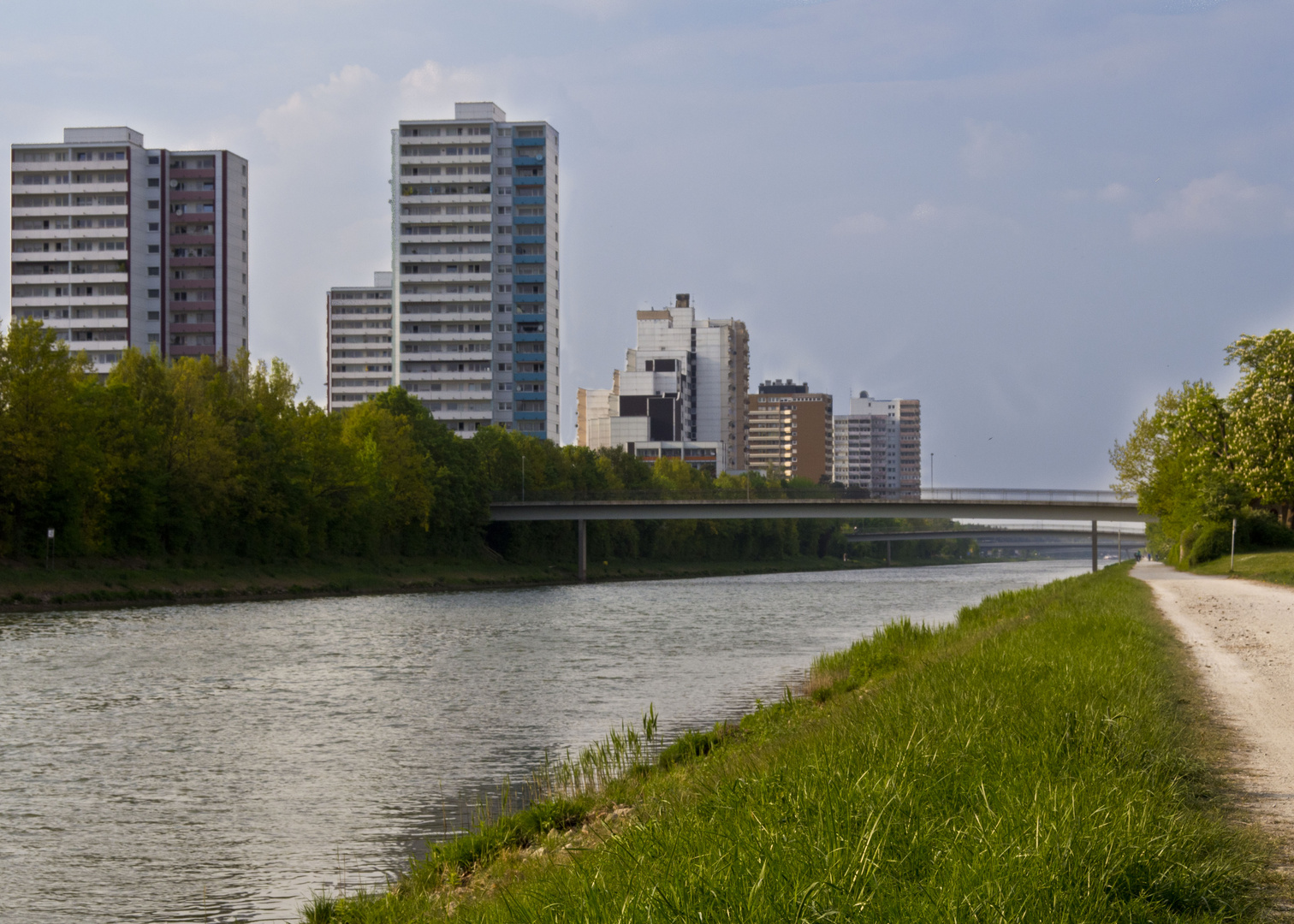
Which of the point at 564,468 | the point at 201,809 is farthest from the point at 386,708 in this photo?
the point at 564,468

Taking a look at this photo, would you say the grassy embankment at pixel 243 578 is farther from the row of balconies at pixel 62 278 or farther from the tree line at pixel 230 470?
the row of balconies at pixel 62 278

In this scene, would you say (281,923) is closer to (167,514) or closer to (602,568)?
(167,514)

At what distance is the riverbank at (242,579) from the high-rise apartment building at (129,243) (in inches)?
2828

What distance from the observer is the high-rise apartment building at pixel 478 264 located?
625 feet

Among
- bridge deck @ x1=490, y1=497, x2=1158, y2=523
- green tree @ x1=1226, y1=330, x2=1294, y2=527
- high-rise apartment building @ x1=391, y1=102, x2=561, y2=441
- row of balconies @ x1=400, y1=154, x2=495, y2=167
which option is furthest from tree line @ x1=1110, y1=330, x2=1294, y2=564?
row of balconies @ x1=400, y1=154, x2=495, y2=167

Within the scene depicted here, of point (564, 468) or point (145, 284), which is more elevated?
point (145, 284)

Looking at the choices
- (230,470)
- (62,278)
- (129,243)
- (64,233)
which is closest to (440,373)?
(129,243)

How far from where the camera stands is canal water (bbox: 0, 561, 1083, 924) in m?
13.8

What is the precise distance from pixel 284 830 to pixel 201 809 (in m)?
1.84

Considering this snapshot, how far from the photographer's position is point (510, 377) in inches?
7534

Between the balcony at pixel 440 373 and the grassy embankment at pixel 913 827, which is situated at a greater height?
the balcony at pixel 440 373

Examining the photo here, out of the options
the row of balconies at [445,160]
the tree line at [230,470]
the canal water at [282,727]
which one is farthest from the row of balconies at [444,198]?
the canal water at [282,727]

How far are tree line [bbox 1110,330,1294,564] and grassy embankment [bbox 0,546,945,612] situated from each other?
50416 mm

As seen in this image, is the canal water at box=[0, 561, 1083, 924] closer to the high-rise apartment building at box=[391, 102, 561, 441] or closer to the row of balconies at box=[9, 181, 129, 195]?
the row of balconies at box=[9, 181, 129, 195]
